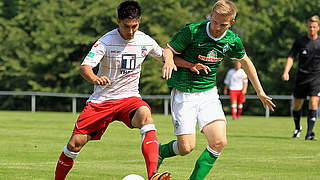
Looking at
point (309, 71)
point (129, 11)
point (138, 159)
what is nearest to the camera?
point (129, 11)

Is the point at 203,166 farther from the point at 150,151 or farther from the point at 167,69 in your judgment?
the point at 167,69

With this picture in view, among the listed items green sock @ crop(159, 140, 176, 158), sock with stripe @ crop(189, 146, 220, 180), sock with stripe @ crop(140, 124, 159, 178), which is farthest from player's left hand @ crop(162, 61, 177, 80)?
green sock @ crop(159, 140, 176, 158)

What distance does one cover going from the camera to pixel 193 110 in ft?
25.2

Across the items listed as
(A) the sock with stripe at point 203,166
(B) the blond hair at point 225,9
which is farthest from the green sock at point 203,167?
(B) the blond hair at point 225,9

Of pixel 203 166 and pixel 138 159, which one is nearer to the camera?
pixel 203 166

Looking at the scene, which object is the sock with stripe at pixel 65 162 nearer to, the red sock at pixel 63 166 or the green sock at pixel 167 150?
the red sock at pixel 63 166

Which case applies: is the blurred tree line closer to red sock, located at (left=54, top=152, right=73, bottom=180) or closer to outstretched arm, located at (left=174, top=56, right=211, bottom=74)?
outstretched arm, located at (left=174, top=56, right=211, bottom=74)

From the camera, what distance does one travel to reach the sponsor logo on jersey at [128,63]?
24.5ft

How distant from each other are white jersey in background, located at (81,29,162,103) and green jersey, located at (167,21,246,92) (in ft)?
1.03

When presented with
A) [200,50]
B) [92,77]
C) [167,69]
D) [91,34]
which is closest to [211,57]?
[200,50]

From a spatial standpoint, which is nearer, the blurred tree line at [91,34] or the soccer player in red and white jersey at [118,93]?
the soccer player in red and white jersey at [118,93]

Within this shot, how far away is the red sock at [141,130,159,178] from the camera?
23.0 ft

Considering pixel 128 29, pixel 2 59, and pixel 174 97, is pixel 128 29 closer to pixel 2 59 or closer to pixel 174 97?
pixel 174 97

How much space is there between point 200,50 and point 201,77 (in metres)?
0.35
